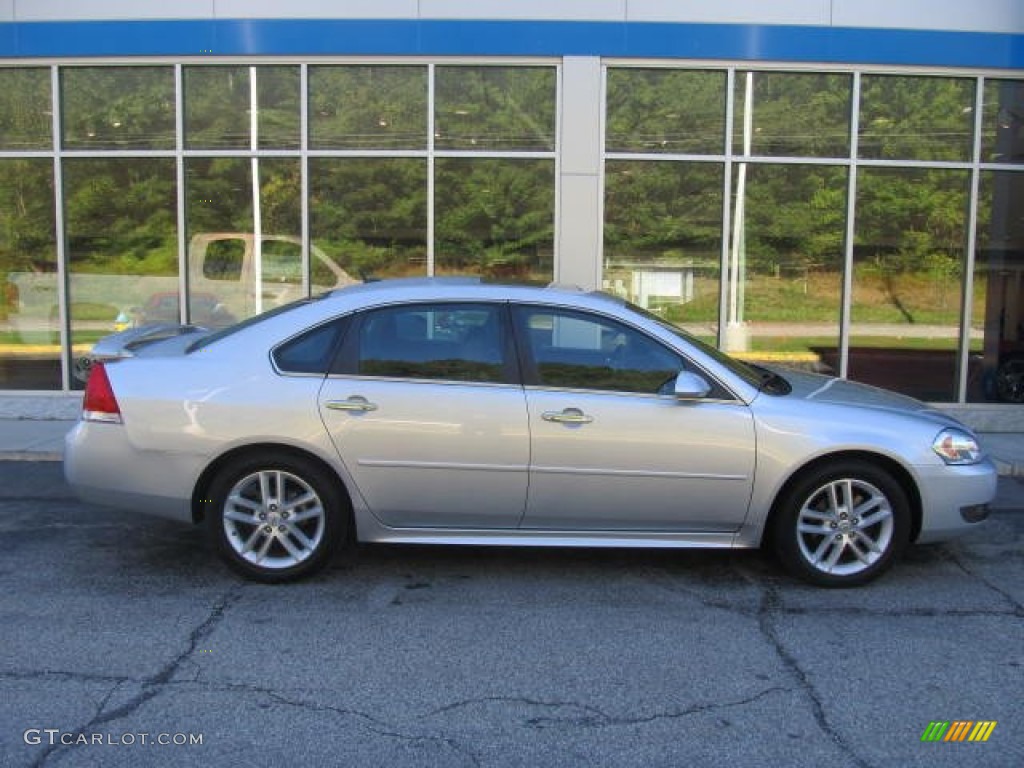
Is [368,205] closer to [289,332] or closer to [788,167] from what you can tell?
[788,167]

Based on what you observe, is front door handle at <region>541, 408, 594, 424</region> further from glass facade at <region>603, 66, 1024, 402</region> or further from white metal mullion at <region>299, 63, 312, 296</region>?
white metal mullion at <region>299, 63, 312, 296</region>

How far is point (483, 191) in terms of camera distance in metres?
10.0

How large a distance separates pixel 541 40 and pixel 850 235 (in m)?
3.93

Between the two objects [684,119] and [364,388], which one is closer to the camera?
[364,388]

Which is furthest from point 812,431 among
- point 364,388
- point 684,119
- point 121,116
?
point 121,116

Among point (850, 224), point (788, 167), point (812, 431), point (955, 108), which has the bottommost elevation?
point (812, 431)

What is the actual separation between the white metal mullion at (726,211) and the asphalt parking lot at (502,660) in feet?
16.2

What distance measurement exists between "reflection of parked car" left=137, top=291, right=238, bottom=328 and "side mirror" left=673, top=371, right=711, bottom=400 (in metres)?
6.86

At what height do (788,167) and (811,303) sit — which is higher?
(788,167)

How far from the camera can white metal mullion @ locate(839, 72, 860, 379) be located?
9.72m

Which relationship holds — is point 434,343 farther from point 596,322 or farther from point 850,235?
point 850,235

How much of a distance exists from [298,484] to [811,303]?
7.26 metres

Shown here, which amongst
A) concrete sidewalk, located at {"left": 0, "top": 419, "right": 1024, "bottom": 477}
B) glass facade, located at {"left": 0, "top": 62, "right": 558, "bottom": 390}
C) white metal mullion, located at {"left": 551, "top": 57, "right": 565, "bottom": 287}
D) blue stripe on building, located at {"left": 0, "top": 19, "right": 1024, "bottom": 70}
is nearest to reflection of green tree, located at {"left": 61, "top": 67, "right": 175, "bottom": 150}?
glass facade, located at {"left": 0, "top": 62, "right": 558, "bottom": 390}

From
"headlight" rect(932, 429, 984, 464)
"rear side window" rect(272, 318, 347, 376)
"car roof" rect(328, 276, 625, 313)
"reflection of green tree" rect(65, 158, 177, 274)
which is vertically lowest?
"headlight" rect(932, 429, 984, 464)
